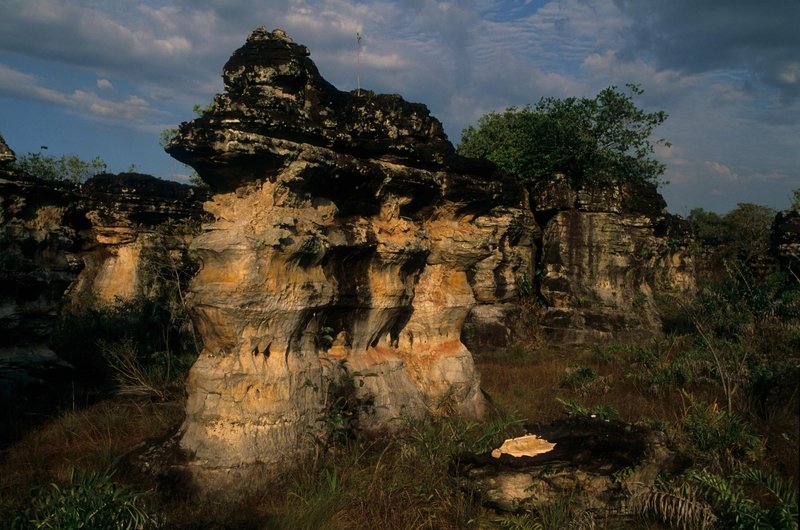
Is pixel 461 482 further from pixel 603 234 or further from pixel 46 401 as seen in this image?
pixel 603 234

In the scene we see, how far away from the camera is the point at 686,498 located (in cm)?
446

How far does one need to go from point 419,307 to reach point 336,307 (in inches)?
66.8

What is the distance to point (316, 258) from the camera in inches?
231

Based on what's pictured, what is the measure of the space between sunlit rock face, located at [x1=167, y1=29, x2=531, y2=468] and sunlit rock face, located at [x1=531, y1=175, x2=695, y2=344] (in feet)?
23.1

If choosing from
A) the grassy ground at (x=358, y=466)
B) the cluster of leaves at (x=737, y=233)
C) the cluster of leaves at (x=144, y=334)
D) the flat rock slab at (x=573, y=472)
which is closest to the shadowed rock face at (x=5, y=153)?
the cluster of leaves at (x=144, y=334)

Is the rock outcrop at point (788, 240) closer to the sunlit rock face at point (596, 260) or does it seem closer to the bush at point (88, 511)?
the sunlit rock face at point (596, 260)

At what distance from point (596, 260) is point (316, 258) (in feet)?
35.2

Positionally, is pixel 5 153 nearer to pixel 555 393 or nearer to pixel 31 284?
pixel 31 284

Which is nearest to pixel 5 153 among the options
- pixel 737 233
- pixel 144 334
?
pixel 144 334

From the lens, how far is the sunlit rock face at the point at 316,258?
17.0ft

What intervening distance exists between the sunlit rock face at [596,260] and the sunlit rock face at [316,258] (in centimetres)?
705

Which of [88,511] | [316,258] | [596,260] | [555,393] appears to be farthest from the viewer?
[596,260]

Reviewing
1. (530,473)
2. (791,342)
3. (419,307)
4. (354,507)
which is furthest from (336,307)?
(791,342)

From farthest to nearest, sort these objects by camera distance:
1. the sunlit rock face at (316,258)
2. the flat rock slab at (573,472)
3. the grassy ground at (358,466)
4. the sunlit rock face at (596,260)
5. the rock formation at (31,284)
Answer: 1. the sunlit rock face at (596,260)
2. the rock formation at (31,284)
3. the sunlit rock face at (316,258)
4. the flat rock slab at (573,472)
5. the grassy ground at (358,466)
